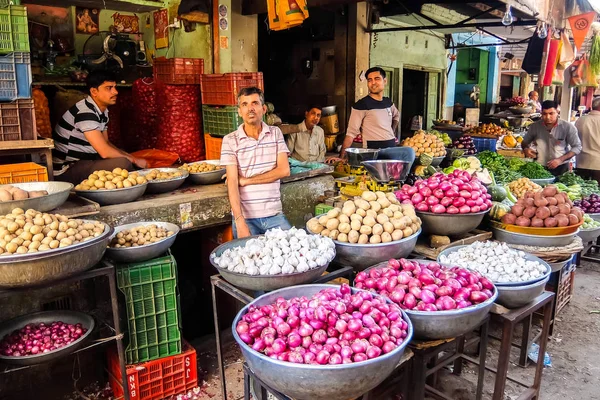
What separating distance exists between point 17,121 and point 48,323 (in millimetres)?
1504

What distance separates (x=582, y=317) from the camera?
16.2ft

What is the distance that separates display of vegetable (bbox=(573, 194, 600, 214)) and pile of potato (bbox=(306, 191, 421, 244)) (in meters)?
3.41

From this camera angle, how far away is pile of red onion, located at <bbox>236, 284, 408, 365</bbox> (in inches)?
74.2

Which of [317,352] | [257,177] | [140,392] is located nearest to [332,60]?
[257,177]

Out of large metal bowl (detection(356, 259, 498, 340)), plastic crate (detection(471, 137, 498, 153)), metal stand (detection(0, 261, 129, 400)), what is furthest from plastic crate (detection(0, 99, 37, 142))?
plastic crate (detection(471, 137, 498, 153))

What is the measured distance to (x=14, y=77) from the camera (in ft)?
11.3

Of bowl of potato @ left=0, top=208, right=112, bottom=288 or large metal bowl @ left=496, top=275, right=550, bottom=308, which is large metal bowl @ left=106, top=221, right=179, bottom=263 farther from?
large metal bowl @ left=496, top=275, right=550, bottom=308

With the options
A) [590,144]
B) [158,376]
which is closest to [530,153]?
[590,144]

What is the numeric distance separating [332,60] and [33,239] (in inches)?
310

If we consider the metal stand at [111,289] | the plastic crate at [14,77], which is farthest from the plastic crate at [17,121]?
the metal stand at [111,289]

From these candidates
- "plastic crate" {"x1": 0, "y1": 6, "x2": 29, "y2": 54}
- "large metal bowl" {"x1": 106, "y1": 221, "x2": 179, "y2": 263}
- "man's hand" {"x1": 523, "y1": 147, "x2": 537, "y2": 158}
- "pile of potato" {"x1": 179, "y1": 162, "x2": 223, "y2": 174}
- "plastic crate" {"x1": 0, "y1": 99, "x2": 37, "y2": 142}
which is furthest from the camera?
"man's hand" {"x1": 523, "y1": 147, "x2": 537, "y2": 158}

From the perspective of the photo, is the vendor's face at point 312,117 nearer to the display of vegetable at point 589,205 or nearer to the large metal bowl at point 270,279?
the display of vegetable at point 589,205

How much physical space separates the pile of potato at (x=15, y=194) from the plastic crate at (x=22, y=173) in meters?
0.34

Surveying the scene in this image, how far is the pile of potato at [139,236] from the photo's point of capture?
3.29 meters
